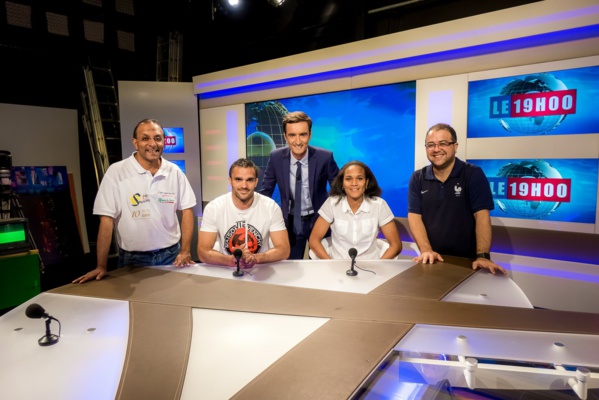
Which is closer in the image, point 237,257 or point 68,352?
point 68,352

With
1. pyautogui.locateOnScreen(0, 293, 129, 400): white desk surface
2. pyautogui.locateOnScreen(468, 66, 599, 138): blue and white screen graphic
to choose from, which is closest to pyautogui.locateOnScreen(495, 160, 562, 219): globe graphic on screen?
pyautogui.locateOnScreen(468, 66, 599, 138): blue and white screen graphic

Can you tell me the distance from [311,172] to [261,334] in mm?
1897

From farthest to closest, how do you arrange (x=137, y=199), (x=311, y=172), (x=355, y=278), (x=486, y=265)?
(x=311, y=172) → (x=137, y=199) → (x=486, y=265) → (x=355, y=278)

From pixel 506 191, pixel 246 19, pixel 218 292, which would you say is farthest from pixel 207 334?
pixel 246 19

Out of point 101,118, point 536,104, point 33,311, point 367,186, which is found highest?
point 101,118

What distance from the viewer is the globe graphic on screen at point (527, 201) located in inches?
121

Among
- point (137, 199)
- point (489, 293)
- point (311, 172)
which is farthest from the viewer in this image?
point (311, 172)

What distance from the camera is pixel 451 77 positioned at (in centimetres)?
347

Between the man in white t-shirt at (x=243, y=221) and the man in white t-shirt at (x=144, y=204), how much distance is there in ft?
0.67

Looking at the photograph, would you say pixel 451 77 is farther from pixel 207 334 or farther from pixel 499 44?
pixel 207 334

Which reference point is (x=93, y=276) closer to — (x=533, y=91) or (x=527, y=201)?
(x=527, y=201)

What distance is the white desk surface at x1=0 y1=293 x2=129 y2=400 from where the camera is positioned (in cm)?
98

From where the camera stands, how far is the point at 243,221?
93.7 inches

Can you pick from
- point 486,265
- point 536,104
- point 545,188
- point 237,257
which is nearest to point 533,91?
point 536,104
